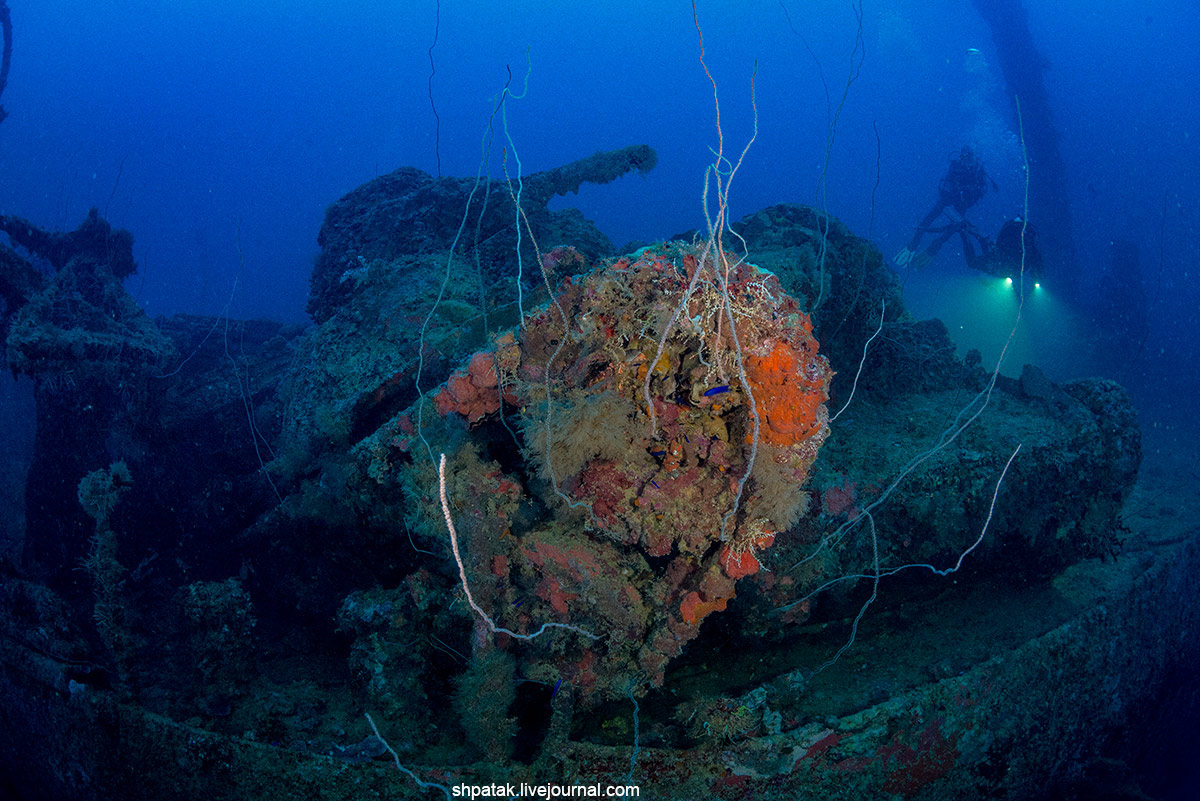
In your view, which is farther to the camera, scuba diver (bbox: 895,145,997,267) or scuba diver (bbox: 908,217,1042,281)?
scuba diver (bbox: 895,145,997,267)

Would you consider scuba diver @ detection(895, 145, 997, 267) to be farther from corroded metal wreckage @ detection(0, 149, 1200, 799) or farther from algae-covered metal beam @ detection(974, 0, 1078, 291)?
corroded metal wreckage @ detection(0, 149, 1200, 799)

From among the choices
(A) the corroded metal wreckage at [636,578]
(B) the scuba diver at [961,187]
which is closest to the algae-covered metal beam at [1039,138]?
(B) the scuba diver at [961,187]

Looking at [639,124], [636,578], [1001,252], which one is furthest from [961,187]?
[639,124]

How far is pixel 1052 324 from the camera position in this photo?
20.9m

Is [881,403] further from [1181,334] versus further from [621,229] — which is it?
[621,229]

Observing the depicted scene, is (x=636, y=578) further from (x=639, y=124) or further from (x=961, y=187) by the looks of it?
(x=639, y=124)

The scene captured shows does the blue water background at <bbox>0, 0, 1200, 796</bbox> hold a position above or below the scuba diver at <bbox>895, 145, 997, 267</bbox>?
above

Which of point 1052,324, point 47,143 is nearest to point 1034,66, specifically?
point 1052,324

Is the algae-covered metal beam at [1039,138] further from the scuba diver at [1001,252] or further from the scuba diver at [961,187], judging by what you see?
the scuba diver at [1001,252]

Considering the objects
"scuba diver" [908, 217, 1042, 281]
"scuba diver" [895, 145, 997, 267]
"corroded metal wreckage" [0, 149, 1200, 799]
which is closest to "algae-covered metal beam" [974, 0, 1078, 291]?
"scuba diver" [895, 145, 997, 267]

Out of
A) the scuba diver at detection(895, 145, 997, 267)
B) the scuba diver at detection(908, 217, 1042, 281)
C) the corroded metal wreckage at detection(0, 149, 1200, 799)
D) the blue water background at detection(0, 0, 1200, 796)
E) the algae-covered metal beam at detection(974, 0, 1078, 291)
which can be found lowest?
the corroded metal wreckage at detection(0, 149, 1200, 799)

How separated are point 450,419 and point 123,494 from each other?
214 inches

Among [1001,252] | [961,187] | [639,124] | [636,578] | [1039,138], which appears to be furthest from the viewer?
[639,124]

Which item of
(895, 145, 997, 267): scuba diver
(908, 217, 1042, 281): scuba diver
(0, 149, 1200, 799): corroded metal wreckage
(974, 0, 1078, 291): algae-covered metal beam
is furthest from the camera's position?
(974, 0, 1078, 291): algae-covered metal beam
